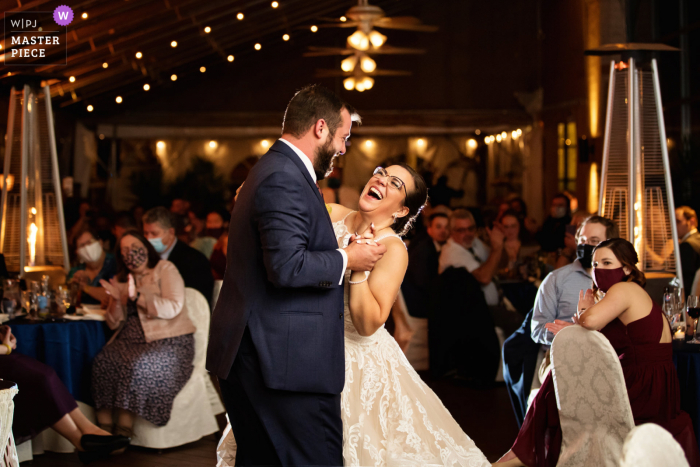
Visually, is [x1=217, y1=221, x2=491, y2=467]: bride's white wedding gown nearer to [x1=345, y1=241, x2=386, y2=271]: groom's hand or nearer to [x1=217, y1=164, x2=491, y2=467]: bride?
[x1=217, y1=164, x2=491, y2=467]: bride

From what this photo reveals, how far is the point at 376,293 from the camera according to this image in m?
2.20

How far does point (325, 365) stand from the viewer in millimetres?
1994

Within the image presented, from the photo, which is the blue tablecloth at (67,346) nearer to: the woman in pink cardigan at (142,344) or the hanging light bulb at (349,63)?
the woman in pink cardigan at (142,344)

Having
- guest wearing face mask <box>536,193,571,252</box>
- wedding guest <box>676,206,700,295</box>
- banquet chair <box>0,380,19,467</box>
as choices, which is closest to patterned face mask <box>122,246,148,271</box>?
banquet chair <box>0,380,19,467</box>

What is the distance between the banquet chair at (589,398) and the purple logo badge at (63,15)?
593 cm

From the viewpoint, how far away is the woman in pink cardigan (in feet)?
13.3

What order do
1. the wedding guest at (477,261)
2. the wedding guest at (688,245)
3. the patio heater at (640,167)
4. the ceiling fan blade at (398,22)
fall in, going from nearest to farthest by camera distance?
the patio heater at (640,167), the wedding guest at (477,261), the wedding guest at (688,245), the ceiling fan blade at (398,22)

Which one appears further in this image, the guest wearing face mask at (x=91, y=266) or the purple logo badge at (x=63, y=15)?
A: the purple logo badge at (x=63, y=15)

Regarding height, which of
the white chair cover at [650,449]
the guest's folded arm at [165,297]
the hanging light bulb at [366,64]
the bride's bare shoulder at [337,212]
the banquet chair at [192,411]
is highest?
the hanging light bulb at [366,64]

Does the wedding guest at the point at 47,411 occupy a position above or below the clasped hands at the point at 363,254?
below

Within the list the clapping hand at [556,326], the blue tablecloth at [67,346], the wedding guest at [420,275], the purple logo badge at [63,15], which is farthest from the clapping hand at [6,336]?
the purple logo badge at [63,15]

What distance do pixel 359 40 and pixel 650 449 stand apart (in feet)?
20.5

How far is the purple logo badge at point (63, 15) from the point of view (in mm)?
6787

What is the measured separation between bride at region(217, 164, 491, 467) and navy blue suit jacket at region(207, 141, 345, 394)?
7.1 inches
